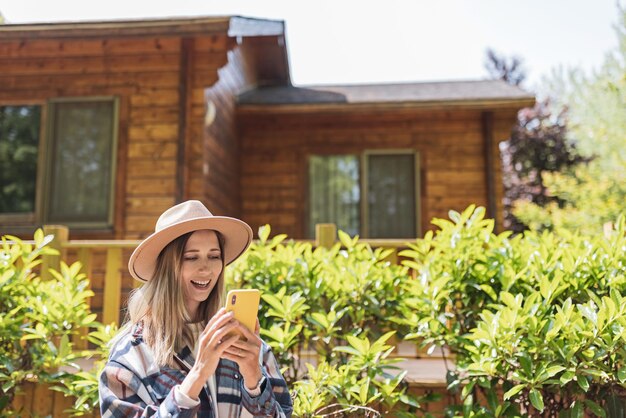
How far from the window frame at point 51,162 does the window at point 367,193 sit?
293cm

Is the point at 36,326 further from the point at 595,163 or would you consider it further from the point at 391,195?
the point at 595,163

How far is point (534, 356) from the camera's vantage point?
2969mm

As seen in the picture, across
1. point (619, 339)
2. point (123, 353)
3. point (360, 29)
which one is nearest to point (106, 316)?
point (123, 353)

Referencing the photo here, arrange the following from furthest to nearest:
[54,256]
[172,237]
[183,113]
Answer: [183,113] < [54,256] < [172,237]

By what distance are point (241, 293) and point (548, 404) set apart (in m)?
1.97

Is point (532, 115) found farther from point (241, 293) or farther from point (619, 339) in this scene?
point (241, 293)

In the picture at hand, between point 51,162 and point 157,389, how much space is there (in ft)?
19.2

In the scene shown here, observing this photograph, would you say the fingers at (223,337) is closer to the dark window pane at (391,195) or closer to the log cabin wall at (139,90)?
the log cabin wall at (139,90)

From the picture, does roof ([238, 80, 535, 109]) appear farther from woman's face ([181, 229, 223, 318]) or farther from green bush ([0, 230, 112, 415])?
woman's face ([181, 229, 223, 318])

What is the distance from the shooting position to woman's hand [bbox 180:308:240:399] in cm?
181

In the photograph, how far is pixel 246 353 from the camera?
1924 mm

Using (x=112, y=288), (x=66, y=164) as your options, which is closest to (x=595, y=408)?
(x=112, y=288)

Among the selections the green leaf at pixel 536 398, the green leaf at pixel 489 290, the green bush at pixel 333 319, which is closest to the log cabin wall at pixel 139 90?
the green bush at pixel 333 319

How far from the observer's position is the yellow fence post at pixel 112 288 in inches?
170
